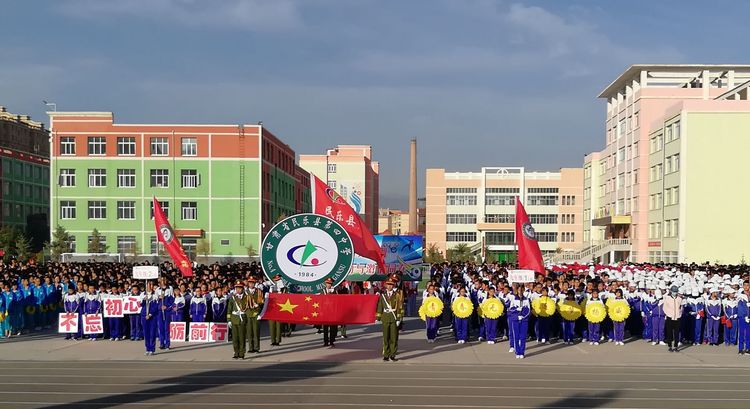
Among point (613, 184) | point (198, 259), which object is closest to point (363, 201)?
point (613, 184)

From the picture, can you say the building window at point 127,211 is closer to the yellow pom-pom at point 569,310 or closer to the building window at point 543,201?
the yellow pom-pom at point 569,310

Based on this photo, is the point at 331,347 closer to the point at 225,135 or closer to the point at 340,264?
the point at 340,264

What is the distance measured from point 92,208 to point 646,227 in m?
45.4

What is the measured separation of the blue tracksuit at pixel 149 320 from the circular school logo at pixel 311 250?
305 centimetres

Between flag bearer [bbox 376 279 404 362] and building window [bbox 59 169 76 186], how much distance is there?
4970cm

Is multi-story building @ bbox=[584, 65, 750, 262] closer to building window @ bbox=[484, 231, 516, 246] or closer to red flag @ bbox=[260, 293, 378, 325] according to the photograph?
building window @ bbox=[484, 231, 516, 246]

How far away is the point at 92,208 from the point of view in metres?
58.1

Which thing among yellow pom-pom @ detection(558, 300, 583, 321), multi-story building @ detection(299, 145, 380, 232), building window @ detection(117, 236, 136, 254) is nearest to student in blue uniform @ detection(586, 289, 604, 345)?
yellow pom-pom @ detection(558, 300, 583, 321)

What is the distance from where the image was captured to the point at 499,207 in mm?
97500

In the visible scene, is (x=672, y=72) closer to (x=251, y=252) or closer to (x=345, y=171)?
(x=251, y=252)

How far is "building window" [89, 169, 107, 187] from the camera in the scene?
58.0m

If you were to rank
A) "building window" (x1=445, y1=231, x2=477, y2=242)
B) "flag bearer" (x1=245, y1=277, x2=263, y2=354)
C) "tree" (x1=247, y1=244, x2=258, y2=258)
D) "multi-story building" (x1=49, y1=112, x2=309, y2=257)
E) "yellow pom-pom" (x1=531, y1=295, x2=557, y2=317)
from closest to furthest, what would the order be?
"flag bearer" (x1=245, y1=277, x2=263, y2=354), "yellow pom-pom" (x1=531, y1=295, x2=557, y2=317), "tree" (x1=247, y1=244, x2=258, y2=258), "multi-story building" (x1=49, y1=112, x2=309, y2=257), "building window" (x1=445, y1=231, x2=477, y2=242)

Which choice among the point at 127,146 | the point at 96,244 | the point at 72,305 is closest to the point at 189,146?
the point at 127,146

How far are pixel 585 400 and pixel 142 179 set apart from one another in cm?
5213
